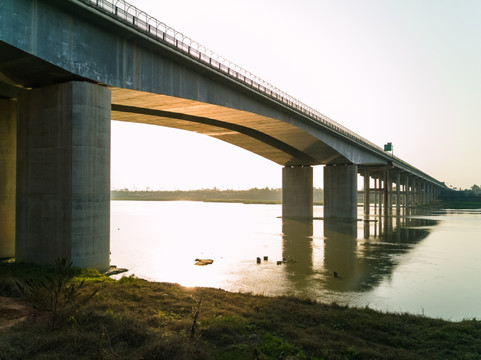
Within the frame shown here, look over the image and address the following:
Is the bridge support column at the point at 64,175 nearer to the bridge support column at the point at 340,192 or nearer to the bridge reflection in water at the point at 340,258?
the bridge reflection in water at the point at 340,258

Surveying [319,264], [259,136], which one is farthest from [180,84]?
[259,136]

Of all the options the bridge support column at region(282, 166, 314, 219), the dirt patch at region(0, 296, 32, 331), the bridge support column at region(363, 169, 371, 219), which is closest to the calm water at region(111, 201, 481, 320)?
the dirt patch at region(0, 296, 32, 331)

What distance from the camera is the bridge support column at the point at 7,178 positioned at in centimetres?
2338

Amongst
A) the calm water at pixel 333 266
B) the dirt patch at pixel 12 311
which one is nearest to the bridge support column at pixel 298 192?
the calm water at pixel 333 266

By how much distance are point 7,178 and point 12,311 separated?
50.7 ft

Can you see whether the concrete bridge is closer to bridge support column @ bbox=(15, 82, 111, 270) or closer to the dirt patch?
bridge support column @ bbox=(15, 82, 111, 270)

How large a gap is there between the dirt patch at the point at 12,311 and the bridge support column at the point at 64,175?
22.2 ft

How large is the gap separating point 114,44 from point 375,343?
20.9 meters

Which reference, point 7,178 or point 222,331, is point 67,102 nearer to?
point 7,178

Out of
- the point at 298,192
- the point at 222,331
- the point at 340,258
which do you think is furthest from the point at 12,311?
the point at 298,192

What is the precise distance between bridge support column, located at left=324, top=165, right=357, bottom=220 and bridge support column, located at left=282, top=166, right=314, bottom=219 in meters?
2.98

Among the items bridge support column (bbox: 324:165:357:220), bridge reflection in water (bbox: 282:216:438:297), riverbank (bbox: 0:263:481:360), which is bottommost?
bridge reflection in water (bbox: 282:216:438:297)

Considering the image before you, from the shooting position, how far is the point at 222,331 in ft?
33.7

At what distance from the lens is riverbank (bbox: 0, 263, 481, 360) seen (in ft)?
27.1
